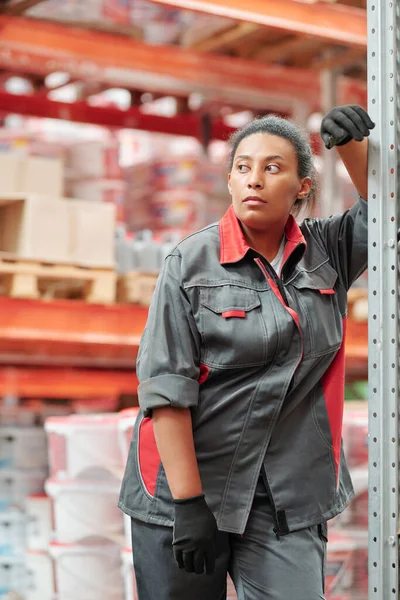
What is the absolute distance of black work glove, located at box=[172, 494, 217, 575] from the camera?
2.66 m

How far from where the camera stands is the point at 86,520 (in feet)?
17.3

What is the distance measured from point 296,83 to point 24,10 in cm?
240

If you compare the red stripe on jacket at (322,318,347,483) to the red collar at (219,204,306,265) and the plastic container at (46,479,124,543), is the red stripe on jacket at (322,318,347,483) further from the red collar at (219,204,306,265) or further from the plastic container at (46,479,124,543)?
the plastic container at (46,479,124,543)

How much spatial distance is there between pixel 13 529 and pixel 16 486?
0.89ft

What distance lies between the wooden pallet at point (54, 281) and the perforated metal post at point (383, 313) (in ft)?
11.3

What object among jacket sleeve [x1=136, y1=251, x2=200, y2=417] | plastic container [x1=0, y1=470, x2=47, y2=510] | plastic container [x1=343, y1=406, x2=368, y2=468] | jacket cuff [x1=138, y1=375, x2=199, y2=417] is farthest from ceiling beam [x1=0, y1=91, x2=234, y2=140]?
jacket cuff [x1=138, y1=375, x2=199, y2=417]

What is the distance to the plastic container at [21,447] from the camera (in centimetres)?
619

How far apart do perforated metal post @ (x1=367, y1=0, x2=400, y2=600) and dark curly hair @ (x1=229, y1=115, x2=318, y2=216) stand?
0.18 metres

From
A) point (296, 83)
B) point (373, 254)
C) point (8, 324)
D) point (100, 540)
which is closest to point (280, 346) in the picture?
point (373, 254)

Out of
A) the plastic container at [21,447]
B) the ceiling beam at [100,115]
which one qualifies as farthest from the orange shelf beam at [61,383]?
the ceiling beam at [100,115]

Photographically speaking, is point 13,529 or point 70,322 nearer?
point 13,529

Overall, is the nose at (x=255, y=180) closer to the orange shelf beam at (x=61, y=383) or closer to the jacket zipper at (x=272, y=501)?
the jacket zipper at (x=272, y=501)

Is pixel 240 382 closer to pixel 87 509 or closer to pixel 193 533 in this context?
pixel 193 533

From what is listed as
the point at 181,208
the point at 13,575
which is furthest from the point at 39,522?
the point at 181,208
